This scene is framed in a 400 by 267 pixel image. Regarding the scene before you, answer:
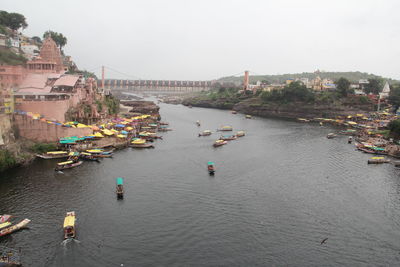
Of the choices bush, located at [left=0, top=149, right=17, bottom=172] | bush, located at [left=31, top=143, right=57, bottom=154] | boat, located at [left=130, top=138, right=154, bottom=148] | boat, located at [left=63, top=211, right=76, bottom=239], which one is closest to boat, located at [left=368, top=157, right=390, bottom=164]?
boat, located at [left=130, top=138, right=154, bottom=148]

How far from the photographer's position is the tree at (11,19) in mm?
94387

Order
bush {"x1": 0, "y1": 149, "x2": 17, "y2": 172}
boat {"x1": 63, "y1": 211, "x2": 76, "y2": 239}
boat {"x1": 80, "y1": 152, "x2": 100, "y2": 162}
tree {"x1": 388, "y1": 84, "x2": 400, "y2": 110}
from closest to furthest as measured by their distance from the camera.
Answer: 1. boat {"x1": 63, "y1": 211, "x2": 76, "y2": 239}
2. bush {"x1": 0, "y1": 149, "x2": 17, "y2": 172}
3. boat {"x1": 80, "y1": 152, "x2": 100, "y2": 162}
4. tree {"x1": 388, "y1": 84, "x2": 400, "y2": 110}

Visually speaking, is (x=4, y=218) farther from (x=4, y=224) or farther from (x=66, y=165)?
(x=66, y=165)

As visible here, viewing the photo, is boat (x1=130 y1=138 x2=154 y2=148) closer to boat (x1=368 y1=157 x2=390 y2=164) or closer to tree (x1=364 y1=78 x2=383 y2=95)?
boat (x1=368 y1=157 x2=390 y2=164)

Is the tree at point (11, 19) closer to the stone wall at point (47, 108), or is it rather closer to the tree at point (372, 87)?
the stone wall at point (47, 108)

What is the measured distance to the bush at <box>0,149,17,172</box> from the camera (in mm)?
38406

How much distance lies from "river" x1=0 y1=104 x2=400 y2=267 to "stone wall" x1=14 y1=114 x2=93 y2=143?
5.53 m

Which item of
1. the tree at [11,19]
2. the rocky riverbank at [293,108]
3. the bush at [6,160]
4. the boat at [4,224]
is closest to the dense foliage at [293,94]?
the rocky riverbank at [293,108]

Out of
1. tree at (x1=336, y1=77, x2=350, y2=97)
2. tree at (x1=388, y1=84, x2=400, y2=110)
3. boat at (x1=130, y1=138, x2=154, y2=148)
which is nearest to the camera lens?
boat at (x1=130, y1=138, x2=154, y2=148)

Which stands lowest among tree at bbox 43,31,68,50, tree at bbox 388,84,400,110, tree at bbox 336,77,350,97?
tree at bbox 388,84,400,110

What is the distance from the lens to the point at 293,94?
382ft

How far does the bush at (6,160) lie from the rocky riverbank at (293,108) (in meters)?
90.1

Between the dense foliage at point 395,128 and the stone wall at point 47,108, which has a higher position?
the stone wall at point 47,108

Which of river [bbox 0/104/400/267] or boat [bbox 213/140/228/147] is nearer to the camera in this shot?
river [bbox 0/104/400/267]
